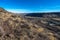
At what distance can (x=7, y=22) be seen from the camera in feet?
57.0

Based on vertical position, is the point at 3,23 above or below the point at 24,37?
above

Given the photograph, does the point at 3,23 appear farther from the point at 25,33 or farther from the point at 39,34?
the point at 39,34

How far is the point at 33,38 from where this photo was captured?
1619 cm

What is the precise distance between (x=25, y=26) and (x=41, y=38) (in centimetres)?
239

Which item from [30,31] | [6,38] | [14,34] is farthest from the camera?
[30,31]

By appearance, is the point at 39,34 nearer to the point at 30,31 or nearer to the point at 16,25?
the point at 30,31

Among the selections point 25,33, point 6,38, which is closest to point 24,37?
point 25,33

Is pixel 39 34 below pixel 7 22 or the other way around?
below

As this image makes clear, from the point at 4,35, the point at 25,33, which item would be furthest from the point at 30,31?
the point at 4,35

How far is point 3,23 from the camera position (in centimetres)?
1662

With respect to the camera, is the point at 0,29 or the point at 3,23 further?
the point at 3,23

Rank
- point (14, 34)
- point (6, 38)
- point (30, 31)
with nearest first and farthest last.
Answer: point (6, 38) → point (14, 34) → point (30, 31)

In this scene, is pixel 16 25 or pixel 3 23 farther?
pixel 16 25

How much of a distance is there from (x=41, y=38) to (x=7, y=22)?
3413mm
